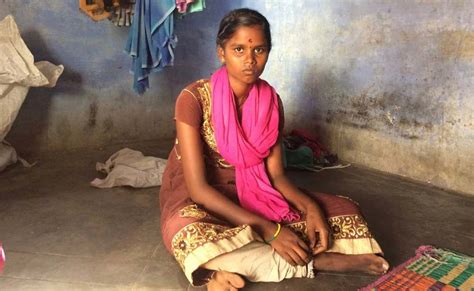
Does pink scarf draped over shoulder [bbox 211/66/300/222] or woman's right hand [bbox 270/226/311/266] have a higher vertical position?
pink scarf draped over shoulder [bbox 211/66/300/222]

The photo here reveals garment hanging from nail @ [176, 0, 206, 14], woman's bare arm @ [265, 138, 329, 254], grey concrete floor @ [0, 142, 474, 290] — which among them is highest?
garment hanging from nail @ [176, 0, 206, 14]

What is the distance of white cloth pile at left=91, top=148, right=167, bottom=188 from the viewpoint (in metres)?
3.32

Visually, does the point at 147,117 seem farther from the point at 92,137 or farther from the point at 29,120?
the point at 29,120

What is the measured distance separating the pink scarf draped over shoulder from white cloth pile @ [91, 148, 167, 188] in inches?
50.5

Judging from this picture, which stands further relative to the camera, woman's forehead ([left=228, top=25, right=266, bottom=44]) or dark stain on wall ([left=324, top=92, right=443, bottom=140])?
dark stain on wall ([left=324, top=92, right=443, bottom=140])

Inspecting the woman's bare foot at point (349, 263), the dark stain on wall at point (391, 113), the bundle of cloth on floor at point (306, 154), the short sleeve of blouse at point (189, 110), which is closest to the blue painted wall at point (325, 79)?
the dark stain on wall at point (391, 113)

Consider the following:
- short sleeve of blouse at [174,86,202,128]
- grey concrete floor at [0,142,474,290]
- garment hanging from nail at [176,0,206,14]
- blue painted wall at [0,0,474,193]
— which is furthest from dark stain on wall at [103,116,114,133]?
short sleeve of blouse at [174,86,202,128]

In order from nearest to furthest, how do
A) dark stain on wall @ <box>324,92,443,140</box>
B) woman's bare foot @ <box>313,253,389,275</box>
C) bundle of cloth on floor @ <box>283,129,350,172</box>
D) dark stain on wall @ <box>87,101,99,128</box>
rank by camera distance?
woman's bare foot @ <box>313,253,389,275</box> < dark stain on wall @ <box>324,92,443,140</box> < bundle of cloth on floor @ <box>283,129,350,172</box> < dark stain on wall @ <box>87,101,99,128</box>

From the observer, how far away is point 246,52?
6.51 feet

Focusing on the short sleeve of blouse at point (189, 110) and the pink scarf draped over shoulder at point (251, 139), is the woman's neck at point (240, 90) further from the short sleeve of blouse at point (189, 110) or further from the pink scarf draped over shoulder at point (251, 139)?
the short sleeve of blouse at point (189, 110)

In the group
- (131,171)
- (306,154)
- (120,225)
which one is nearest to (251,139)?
(120,225)

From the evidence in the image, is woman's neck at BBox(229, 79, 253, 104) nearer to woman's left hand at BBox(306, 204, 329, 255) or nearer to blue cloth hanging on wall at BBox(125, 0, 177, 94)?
woman's left hand at BBox(306, 204, 329, 255)

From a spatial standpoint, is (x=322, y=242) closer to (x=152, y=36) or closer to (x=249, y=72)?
(x=249, y=72)

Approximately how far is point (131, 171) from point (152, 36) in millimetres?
991
